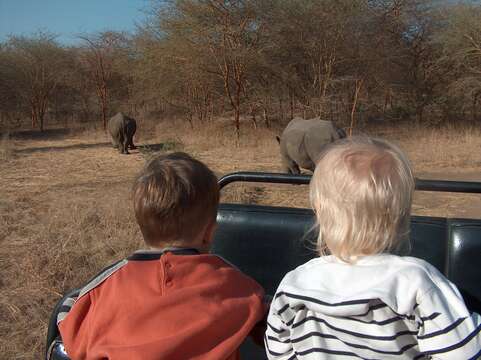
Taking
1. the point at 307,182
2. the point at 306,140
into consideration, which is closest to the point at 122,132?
the point at 306,140

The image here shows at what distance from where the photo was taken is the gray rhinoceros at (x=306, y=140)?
7.79m

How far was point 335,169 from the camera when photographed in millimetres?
1145

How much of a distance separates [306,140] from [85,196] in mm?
3509

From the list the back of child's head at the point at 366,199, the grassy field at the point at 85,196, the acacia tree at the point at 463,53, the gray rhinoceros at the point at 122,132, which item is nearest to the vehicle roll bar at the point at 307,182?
the back of child's head at the point at 366,199

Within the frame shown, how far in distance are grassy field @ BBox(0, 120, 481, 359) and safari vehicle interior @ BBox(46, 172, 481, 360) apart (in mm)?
1501

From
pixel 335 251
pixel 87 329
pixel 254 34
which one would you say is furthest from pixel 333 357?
pixel 254 34

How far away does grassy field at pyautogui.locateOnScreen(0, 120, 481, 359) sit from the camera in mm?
3572

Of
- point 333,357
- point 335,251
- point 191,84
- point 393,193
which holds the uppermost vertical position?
point 191,84

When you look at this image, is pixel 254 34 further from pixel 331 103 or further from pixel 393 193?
pixel 393 193

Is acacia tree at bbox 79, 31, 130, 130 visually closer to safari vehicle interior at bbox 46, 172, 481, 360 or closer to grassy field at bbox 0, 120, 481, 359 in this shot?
grassy field at bbox 0, 120, 481, 359

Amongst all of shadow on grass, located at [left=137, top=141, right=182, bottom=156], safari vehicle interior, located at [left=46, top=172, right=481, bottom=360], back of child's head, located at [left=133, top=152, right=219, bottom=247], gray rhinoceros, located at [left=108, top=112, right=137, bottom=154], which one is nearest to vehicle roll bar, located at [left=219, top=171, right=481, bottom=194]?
safari vehicle interior, located at [left=46, top=172, right=481, bottom=360]

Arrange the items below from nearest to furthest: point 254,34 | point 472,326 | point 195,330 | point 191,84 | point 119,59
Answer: point 472,326
point 195,330
point 254,34
point 191,84
point 119,59

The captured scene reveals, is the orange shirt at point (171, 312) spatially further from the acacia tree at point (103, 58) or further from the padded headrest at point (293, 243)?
the acacia tree at point (103, 58)

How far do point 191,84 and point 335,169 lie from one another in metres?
15.3
